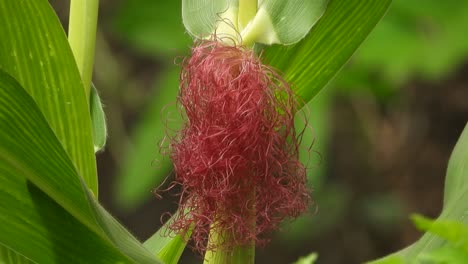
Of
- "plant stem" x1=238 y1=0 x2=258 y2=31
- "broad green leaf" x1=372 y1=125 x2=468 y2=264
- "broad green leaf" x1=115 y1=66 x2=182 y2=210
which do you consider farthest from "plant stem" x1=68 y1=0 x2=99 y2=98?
"broad green leaf" x1=115 y1=66 x2=182 y2=210

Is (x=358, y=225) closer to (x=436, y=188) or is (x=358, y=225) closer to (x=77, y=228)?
(x=436, y=188)

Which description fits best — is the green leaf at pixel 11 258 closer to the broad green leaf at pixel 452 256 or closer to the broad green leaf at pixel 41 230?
the broad green leaf at pixel 41 230

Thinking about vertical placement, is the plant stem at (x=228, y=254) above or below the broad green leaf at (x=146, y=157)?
above

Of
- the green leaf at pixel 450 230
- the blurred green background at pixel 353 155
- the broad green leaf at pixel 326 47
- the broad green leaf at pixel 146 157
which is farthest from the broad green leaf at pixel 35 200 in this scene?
the blurred green background at pixel 353 155

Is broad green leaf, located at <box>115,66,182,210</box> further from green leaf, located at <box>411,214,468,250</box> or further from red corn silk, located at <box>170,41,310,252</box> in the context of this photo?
green leaf, located at <box>411,214,468,250</box>

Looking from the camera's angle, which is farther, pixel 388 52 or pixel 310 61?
pixel 388 52

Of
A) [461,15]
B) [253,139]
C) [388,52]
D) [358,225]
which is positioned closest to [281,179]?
[253,139]
